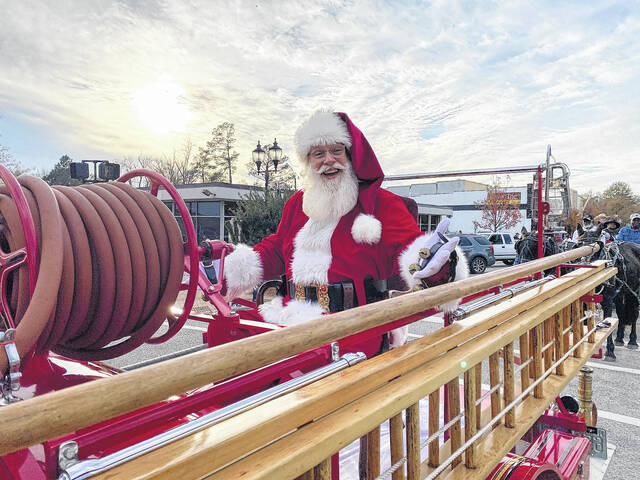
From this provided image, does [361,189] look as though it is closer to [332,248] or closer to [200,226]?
[332,248]

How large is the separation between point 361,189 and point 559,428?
68.2 inches

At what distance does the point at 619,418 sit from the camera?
3670 millimetres

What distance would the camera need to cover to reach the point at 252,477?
0.69 metres

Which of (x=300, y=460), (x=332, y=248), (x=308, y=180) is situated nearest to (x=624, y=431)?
(x=332, y=248)

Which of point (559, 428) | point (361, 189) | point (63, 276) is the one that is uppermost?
point (361, 189)

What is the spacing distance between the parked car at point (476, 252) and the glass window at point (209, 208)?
968 cm

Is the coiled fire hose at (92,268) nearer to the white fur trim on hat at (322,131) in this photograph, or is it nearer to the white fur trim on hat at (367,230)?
the white fur trim on hat at (367,230)

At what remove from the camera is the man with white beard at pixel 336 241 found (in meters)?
2.36

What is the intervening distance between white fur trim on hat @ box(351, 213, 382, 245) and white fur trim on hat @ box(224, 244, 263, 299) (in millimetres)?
734

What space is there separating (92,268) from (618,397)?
15.4 feet

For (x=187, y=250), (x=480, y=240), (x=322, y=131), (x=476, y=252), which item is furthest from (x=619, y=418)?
(x=480, y=240)

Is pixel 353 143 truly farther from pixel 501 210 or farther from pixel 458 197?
pixel 458 197

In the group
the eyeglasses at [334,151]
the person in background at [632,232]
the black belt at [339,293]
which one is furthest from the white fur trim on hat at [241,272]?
the person in background at [632,232]

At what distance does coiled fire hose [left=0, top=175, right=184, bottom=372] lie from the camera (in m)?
1.20
